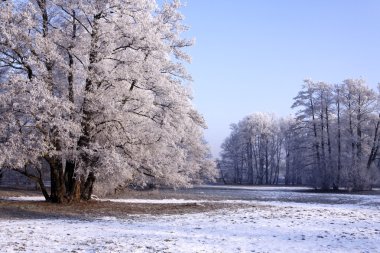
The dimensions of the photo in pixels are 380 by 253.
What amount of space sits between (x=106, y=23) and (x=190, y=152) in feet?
106

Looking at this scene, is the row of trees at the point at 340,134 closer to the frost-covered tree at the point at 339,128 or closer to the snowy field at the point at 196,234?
the frost-covered tree at the point at 339,128

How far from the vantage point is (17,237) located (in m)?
12.1

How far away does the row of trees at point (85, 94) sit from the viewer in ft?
68.2

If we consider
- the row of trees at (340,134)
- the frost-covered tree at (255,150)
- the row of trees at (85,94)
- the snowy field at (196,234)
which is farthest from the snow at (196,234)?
the frost-covered tree at (255,150)

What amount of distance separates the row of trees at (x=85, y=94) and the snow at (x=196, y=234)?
516 cm

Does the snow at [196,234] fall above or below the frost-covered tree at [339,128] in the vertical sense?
below

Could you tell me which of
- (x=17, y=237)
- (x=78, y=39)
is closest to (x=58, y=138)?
(x=78, y=39)

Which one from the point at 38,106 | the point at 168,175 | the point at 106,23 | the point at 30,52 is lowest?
the point at 168,175

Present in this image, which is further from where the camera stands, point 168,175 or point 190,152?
point 190,152

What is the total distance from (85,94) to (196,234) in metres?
11.1

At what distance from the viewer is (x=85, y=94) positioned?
73.0 feet

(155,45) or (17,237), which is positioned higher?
(155,45)

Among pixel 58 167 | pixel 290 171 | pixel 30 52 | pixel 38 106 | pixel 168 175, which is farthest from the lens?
pixel 290 171

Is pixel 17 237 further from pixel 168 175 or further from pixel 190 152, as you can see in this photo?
pixel 190 152
